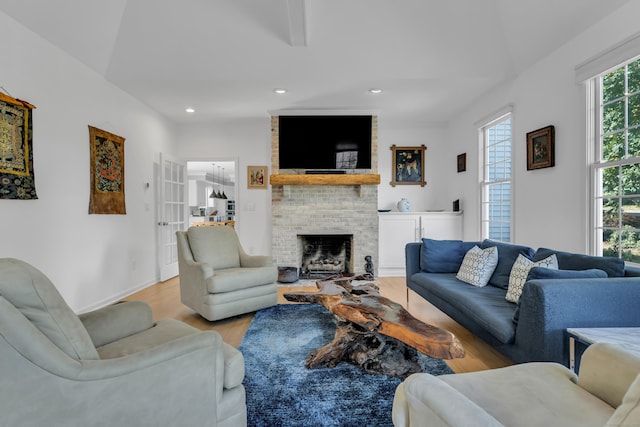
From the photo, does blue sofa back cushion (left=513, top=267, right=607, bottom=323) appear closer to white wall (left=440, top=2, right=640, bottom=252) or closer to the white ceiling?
white wall (left=440, top=2, right=640, bottom=252)

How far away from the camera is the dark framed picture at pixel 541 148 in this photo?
3.12m

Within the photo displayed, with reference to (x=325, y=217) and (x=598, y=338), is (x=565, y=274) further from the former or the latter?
(x=325, y=217)

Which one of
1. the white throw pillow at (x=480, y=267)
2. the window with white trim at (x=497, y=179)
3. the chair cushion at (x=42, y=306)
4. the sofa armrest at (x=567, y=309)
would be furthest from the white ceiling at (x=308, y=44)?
the chair cushion at (x=42, y=306)

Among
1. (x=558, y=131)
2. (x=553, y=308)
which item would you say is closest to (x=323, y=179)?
(x=558, y=131)

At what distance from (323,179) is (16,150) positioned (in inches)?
131

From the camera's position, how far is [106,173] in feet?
12.0

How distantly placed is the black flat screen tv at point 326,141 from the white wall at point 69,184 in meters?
2.05

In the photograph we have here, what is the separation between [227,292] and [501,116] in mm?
3761

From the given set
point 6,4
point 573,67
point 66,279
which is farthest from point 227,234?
point 573,67

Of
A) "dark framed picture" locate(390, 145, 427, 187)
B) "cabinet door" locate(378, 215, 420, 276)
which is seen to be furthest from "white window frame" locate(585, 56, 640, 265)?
"dark framed picture" locate(390, 145, 427, 187)

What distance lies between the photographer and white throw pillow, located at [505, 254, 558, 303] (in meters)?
2.22

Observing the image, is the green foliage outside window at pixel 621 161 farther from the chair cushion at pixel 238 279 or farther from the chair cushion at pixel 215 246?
the chair cushion at pixel 215 246

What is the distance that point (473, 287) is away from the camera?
9.16 feet

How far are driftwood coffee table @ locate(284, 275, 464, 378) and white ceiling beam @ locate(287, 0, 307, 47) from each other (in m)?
2.51
